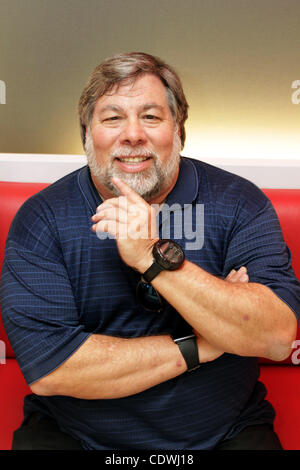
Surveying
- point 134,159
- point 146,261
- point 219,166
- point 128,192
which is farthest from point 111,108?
point 219,166

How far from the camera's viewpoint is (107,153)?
108 centimetres

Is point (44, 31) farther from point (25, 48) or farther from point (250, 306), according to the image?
point (250, 306)

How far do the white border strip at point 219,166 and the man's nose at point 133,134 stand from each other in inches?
20.5

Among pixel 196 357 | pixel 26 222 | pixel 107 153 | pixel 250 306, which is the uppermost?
pixel 107 153

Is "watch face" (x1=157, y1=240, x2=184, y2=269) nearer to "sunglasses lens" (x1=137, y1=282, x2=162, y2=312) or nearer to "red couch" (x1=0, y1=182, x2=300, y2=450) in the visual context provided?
"sunglasses lens" (x1=137, y1=282, x2=162, y2=312)

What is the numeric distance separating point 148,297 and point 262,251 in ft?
0.94

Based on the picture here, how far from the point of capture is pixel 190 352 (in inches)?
38.5

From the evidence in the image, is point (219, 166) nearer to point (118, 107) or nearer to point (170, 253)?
point (118, 107)

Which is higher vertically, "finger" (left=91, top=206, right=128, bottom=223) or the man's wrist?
"finger" (left=91, top=206, right=128, bottom=223)

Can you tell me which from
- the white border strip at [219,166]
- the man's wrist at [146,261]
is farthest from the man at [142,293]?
the white border strip at [219,166]

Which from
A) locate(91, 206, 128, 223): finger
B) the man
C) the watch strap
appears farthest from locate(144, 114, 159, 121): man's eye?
the watch strap

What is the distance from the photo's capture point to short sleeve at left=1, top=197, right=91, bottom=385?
920 mm

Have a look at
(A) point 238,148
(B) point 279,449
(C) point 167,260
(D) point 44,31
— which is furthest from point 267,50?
(B) point 279,449
